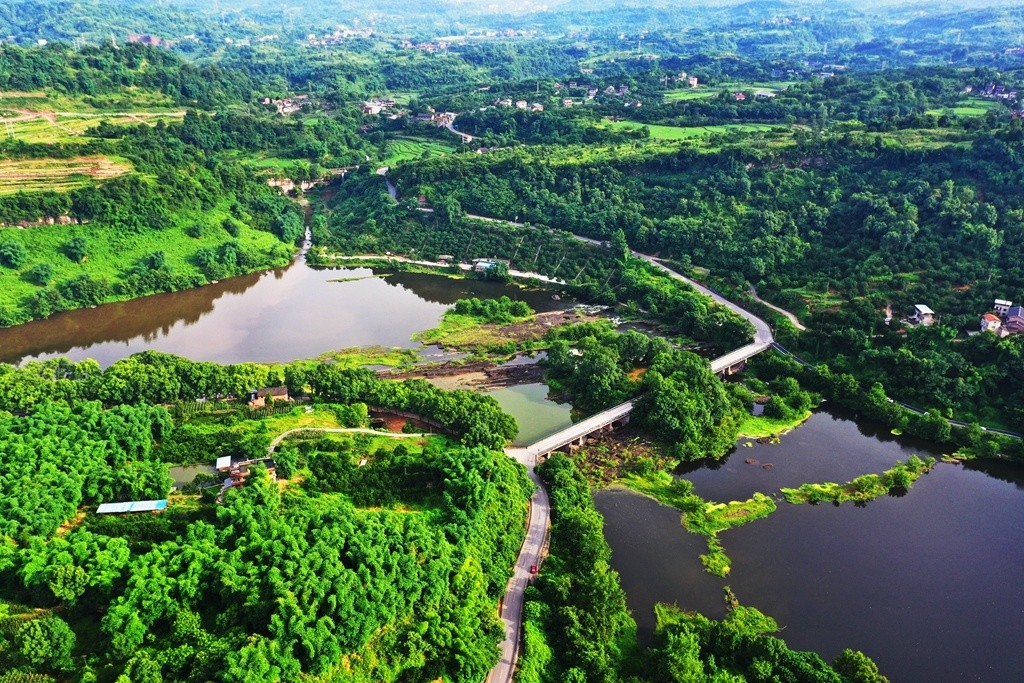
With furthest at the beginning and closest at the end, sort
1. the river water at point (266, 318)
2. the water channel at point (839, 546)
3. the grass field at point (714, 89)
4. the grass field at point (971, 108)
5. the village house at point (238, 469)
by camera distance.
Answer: the grass field at point (714, 89), the grass field at point (971, 108), the river water at point (266, 318), the village house at point (238, 469), the water channel at point (839, 546)

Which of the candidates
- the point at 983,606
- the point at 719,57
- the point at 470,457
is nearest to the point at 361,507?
the point at 470,457

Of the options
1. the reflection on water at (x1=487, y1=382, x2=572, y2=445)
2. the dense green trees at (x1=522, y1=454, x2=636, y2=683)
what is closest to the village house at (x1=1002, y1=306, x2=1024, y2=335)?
the reflection on water at (x1=487, y1=382, x2=572, y2=445)

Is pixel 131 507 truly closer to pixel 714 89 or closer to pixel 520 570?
pixel 520 570

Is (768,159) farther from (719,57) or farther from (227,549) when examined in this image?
(719,57)

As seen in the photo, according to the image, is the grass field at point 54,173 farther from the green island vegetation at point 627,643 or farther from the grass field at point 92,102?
the green island vegetation at point 627,643

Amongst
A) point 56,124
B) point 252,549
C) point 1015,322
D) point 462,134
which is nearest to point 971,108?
point 1015,322

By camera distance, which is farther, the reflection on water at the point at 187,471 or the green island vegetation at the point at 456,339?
the reflection on water at the point at 187,471

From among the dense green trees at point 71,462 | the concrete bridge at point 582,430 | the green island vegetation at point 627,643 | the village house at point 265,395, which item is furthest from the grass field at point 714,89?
the dense green trees at point 71,462

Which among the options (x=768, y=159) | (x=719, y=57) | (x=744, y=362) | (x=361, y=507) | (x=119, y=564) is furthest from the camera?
(x=719, y=57)
